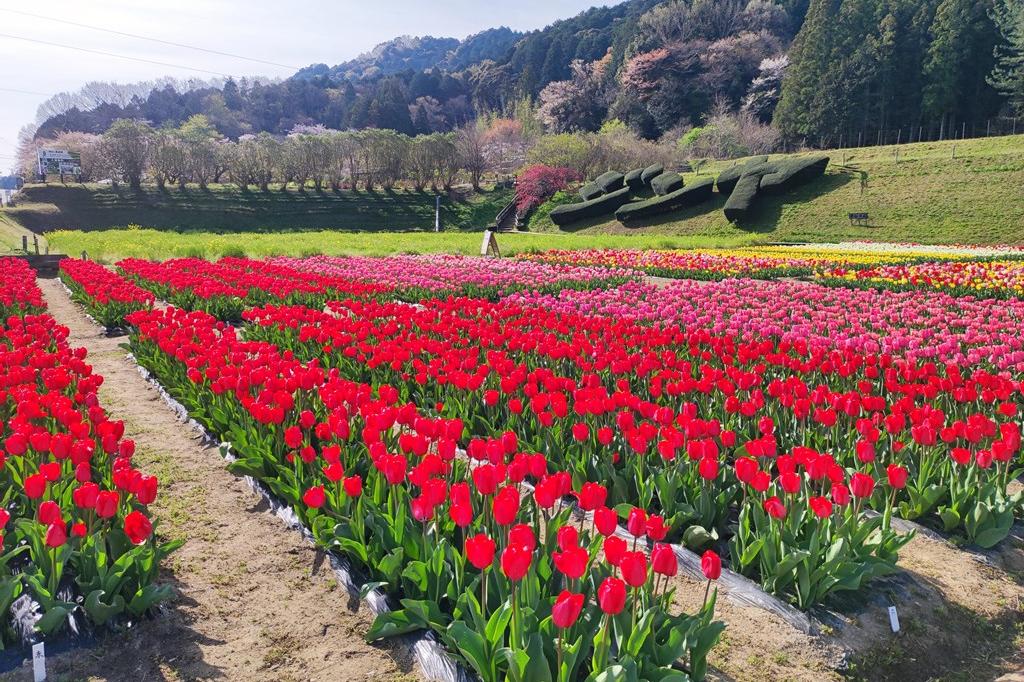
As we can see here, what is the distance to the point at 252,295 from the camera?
12.4m

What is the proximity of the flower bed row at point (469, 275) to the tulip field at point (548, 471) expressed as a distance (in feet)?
16.4

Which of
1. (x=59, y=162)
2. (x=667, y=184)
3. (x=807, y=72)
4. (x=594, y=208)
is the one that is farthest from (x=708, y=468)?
(x=59, y=162)

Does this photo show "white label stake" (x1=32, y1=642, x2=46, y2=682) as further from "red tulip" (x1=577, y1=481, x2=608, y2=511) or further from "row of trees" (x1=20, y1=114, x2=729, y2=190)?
"row of trees" (x1=20, y1=114, x2=729, y2=190)

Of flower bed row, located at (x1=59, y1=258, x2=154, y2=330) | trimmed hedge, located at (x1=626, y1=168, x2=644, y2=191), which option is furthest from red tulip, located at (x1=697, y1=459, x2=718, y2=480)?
trimmed hedge, located at (x1=626, y1=168, x2=644, y2=191)

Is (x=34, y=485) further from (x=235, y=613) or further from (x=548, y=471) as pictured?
(x=548, y=471)

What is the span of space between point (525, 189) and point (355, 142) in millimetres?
20460

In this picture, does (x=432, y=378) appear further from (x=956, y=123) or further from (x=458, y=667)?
(x=956, y=123)

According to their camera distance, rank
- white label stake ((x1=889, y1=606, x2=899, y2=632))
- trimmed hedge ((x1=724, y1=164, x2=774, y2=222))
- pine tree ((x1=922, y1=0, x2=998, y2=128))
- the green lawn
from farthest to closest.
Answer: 1. pine tree ((x1=922, y1=0, x2=998, y2=128))
2. trimmed hedge ((x1=724, y1=164, x2=774, y2=222))
3. the green lawn
4. white label stake ((x1=889, y1=606, x2=899, y2=632))

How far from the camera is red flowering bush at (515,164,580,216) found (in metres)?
48.1

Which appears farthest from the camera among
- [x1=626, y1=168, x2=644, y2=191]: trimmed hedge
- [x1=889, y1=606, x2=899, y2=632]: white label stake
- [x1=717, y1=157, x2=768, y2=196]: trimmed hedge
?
[x1=626, y1=168, x2=644, y2=191]: trimmed hedge

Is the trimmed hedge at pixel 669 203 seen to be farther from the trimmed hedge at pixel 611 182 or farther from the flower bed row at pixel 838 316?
the flower bed row at pixel 838 316

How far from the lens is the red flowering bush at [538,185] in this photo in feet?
158

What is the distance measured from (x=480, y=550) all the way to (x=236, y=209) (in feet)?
174

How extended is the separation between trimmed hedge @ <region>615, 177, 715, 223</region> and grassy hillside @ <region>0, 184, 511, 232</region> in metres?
15.8
